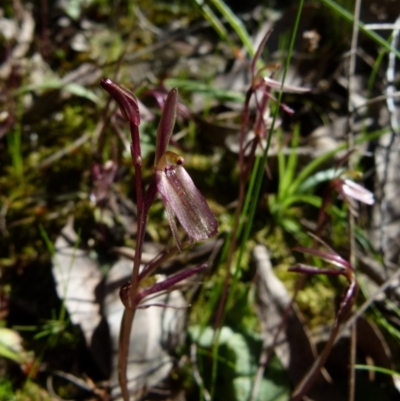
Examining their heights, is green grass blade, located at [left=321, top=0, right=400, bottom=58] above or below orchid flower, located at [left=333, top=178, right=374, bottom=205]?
above

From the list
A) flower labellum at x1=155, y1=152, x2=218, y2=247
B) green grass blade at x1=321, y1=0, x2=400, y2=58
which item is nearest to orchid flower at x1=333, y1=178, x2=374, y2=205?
green grass blade at x1=321, y1=0, x2=400, y2=58

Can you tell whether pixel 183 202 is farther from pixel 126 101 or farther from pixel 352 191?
pixel 352 191

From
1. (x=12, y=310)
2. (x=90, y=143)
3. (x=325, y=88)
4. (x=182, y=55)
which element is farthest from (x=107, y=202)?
(x=325, y=88)

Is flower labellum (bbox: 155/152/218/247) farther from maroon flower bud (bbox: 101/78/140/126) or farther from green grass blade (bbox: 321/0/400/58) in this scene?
green grass blade (bbox: 321/0/400/58)

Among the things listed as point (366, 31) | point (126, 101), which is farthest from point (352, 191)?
point (126, 101)

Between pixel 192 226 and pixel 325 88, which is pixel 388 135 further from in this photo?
pixel 192 226

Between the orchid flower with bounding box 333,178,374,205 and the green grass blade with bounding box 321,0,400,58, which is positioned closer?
the orchid flower with bounding box 333,178,374,205

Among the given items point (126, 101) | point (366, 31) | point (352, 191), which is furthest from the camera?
point (366, 31)

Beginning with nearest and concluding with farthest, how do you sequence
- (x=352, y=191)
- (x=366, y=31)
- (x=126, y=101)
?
(x=126, y=101), (x=352, y=191), (x=366, y=31)
